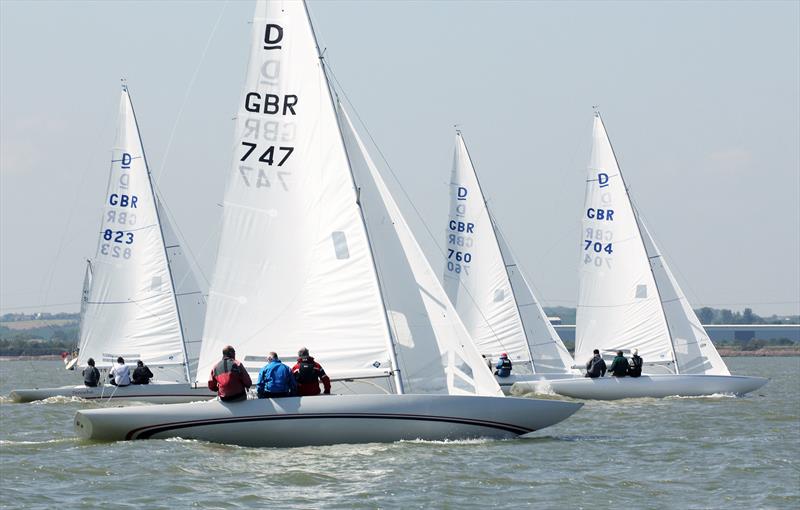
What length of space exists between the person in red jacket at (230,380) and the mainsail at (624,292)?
65.6ft

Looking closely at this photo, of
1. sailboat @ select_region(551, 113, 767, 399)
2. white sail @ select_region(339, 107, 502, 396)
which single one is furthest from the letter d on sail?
sailboat @ select_region(551, 113, 767, 399)

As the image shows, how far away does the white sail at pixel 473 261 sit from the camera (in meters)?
38.8

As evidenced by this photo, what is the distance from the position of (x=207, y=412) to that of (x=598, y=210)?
21.4 metres

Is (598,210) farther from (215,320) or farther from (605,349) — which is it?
(215,320)

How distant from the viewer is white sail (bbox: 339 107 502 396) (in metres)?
19.1

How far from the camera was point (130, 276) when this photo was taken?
1330 inches

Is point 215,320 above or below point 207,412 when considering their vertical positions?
above

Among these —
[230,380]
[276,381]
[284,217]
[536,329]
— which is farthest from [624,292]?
[230,380]

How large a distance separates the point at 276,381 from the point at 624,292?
20491 mm

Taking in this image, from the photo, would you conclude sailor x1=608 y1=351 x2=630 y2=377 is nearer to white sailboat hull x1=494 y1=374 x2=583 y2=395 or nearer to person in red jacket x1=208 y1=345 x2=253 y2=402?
white sailboat hull x1=494 y1=374 x2=583 y2=395

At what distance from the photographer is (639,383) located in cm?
3316

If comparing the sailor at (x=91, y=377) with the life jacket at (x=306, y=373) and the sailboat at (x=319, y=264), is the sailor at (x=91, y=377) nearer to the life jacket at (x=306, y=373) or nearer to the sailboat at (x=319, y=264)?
the sailboat at (x=319, y=264)

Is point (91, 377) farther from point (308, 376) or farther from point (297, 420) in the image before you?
point (297, 420)

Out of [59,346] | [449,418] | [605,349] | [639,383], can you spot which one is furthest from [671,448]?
[59,346]
